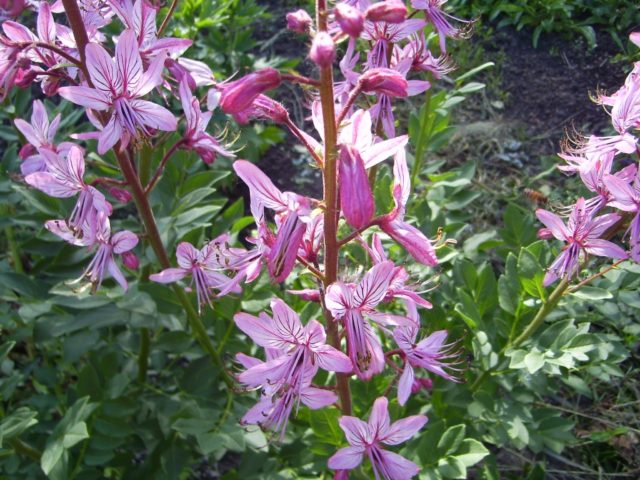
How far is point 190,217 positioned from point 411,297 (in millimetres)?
924

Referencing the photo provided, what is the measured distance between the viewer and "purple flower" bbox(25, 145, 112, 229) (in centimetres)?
179

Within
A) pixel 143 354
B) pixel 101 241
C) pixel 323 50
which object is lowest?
pixel 143 354

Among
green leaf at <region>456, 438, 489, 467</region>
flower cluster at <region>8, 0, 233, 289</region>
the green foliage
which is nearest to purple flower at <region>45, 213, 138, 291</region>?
flower cluster at <region>8, 0, 233, 289</region>

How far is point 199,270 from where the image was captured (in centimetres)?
202

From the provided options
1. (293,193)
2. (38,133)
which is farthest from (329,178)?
(38,133)

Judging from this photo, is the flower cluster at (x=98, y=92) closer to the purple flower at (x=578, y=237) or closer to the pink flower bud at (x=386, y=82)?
the pink flower bud at (x=386, y=82)

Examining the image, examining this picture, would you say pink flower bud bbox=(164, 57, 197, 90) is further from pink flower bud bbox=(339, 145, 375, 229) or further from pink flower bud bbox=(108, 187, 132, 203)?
pink flower bud bbox=(339, 145, 375, 229)

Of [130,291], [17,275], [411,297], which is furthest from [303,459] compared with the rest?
[17,275]

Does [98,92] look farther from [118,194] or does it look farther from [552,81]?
[552,81]

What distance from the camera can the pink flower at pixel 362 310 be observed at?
1417mm

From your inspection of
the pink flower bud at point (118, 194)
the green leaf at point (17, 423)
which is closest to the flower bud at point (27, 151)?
the pink flower bud at point (118, 194)

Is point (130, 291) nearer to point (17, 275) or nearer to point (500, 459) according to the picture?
point (17, 275)

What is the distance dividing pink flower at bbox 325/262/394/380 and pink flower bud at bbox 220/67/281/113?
0.40 m

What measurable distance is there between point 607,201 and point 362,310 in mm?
864
